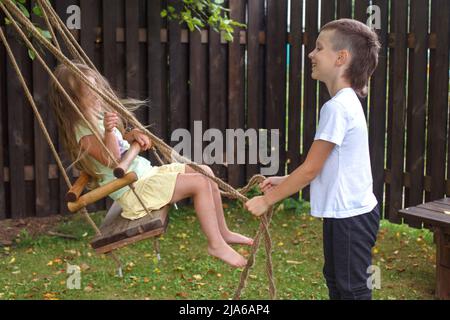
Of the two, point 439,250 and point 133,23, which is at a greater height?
point 133,23

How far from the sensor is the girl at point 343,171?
2707 millimetres

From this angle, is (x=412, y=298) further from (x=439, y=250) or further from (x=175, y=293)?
(x=175, y=293)

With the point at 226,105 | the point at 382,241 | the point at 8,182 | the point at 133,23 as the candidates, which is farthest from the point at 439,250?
the point at 8,182

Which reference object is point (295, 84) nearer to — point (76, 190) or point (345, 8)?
point (345, 8)

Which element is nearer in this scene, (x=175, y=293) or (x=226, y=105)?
(x=175, y=293)

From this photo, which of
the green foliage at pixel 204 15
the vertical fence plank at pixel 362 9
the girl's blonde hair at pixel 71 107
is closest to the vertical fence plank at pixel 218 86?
the green foliage at pixel 204 15

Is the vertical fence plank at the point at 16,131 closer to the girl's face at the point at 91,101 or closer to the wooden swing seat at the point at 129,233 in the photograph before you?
the girl's face at the point at 91,101

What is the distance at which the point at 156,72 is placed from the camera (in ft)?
18.7

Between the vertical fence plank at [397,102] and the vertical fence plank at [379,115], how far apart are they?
0.07m

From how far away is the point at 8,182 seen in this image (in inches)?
215

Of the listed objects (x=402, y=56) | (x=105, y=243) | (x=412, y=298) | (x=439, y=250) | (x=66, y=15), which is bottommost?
(x=412, y=298)

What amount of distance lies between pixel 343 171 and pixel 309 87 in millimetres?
3199

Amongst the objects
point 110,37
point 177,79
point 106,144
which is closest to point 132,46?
point 110,37
